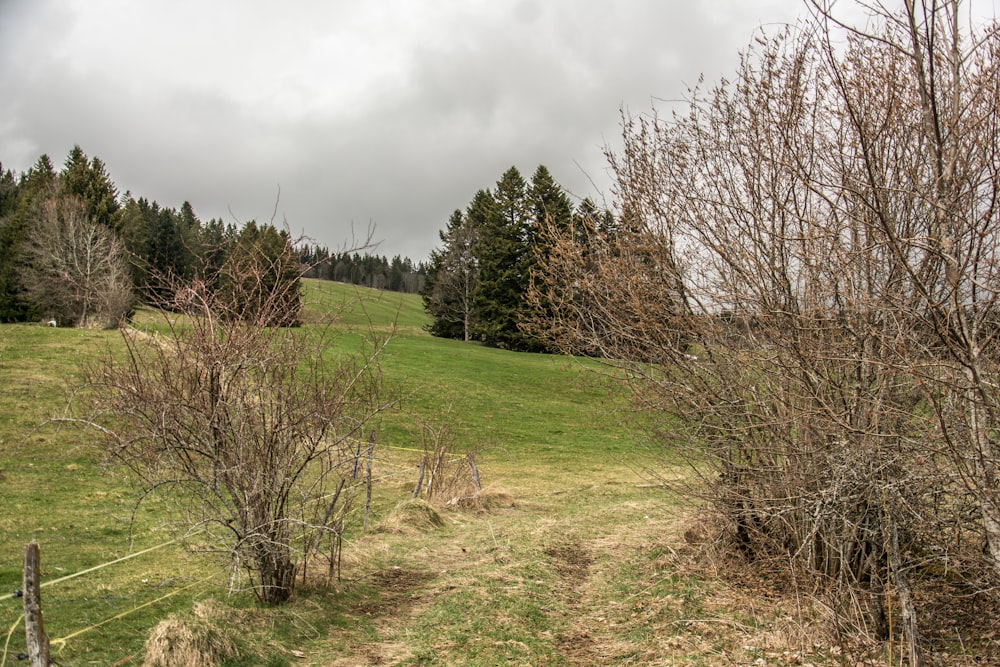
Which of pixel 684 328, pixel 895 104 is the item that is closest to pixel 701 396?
pixel 684 328

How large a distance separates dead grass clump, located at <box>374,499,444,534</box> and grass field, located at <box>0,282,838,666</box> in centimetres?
4

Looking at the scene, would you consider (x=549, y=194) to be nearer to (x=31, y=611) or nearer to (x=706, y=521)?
(x=706, y=521)

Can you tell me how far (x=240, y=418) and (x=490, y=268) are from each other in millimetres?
39839

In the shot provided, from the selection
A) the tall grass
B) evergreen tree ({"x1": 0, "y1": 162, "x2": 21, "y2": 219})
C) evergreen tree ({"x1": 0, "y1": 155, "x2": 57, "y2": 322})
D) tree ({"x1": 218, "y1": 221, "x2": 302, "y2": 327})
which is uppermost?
evergreen tree ({"x1": 0, "y1": 162, "x2": 21, "y2": 219})

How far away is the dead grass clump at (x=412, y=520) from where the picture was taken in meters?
10.1

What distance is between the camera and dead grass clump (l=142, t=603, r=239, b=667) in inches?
200

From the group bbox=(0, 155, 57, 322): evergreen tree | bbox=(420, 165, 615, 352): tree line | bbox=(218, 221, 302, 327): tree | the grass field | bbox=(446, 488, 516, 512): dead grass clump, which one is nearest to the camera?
the grass field

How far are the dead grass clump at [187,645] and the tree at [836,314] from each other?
437cm

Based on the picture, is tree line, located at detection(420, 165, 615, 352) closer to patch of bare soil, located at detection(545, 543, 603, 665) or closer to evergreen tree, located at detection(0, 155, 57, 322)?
evergreen tree, located at detection(0, 155, 57, 322)

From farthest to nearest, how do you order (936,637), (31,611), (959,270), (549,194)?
(549,194) < (936,637) < (31,611) < (959,270)

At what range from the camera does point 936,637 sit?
17.3 ft

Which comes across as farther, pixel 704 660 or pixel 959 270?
pixel 704 660

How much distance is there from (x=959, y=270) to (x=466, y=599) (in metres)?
5.62

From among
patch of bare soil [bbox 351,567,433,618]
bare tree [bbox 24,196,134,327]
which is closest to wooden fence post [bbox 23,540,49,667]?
patch of bare soil [bbox 351,567,433,618]
